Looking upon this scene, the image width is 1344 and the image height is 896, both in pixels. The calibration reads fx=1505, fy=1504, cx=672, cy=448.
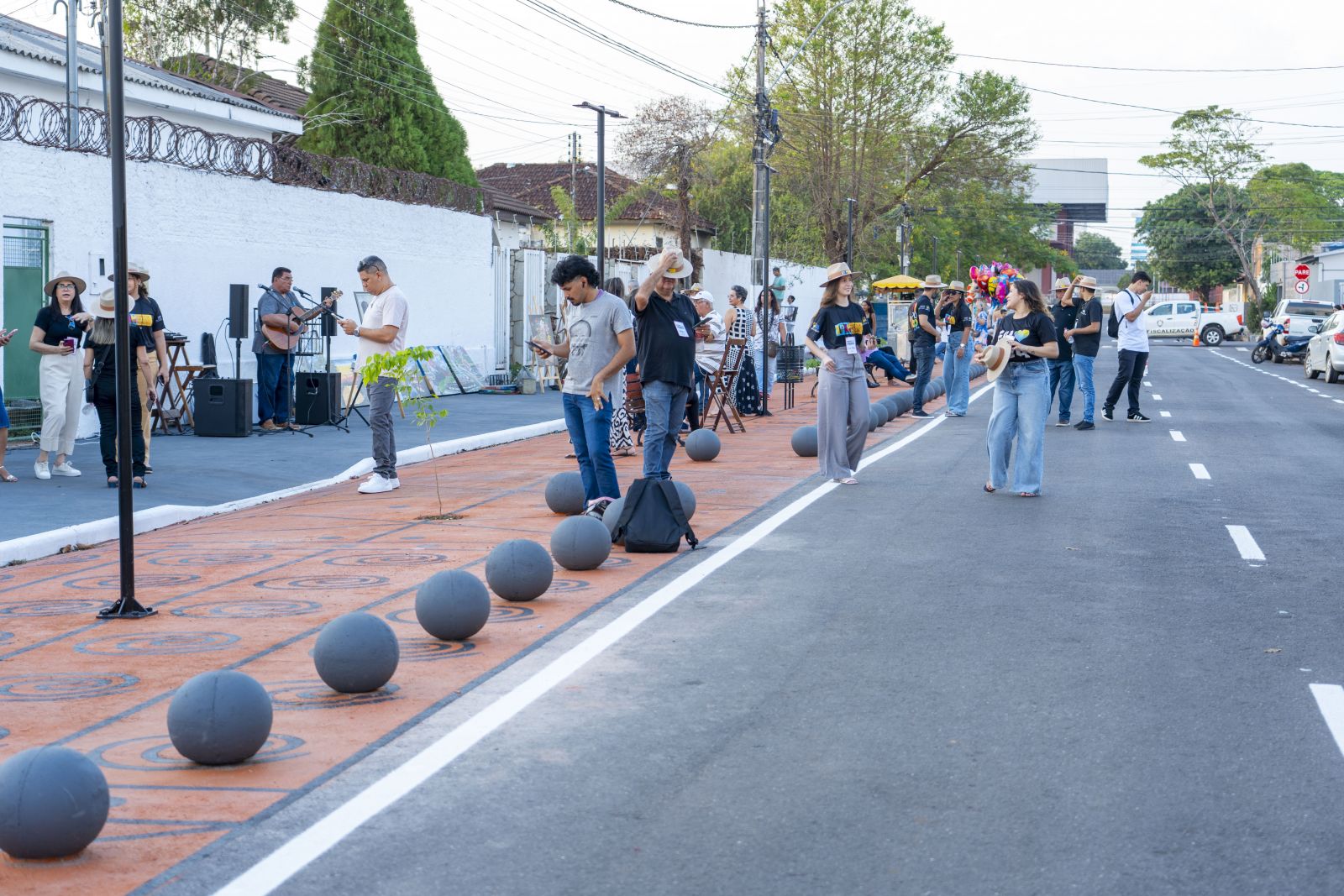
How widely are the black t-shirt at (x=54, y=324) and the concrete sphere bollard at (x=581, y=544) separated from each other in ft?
20.6

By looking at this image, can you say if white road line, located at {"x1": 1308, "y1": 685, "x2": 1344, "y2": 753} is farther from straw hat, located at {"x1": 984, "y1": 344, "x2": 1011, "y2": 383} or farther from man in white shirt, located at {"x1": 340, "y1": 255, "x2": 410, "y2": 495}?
man in white shirt, located at {"x1": 340, "y1": 255, "x2": 410, "y2": 495}

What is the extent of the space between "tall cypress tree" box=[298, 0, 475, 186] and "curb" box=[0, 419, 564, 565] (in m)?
27.4

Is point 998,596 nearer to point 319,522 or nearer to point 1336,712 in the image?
point 1336,712

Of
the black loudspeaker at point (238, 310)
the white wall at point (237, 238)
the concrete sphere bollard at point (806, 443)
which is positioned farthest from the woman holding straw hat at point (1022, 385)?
the black loudspeaker at point (238, 310)

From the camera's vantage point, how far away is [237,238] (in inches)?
792

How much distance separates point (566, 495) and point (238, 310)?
875 centimetres

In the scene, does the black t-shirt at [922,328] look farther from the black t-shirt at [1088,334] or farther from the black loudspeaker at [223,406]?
the black loudspeaker at [223,406]

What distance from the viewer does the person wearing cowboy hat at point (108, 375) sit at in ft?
40.6

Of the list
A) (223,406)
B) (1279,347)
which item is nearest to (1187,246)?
(1279,347)

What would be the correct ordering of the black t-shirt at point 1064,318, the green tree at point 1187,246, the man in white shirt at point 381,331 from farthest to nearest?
1. the green tree at point 1187,246
2. the black t-shirt at point 1064,318
3. the man in white shirt at point 381,331

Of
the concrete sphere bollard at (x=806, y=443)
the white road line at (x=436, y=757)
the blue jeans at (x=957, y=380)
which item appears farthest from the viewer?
the blue jeans at (x=957, y=380)

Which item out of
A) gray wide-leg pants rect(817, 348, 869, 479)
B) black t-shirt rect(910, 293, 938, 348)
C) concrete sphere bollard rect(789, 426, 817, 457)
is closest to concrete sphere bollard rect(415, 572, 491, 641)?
gray wide-leg pants rect(817, 348, 869, 479)

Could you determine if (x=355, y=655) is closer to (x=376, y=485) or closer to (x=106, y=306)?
(x=376, y=485)

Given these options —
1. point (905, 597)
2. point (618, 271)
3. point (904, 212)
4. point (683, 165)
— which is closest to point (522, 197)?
point (683, 165)
